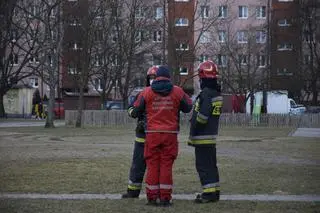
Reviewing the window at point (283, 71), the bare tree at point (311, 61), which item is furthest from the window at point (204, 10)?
the window at point (283, 71)

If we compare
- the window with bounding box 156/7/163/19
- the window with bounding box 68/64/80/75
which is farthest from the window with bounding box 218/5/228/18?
the window with bounding box 68/64/80/75

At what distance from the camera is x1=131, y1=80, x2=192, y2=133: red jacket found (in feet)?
31.6

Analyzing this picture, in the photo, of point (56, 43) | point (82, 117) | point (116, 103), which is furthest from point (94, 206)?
point (116, 103)

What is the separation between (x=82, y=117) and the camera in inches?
1692

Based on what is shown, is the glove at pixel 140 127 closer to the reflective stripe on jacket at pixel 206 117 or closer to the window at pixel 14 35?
the reflective stripe on jacket at pixel 206 117

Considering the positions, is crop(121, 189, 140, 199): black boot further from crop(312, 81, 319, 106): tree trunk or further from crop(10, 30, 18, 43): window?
crop(312, 81, 319, 106): tree trunk

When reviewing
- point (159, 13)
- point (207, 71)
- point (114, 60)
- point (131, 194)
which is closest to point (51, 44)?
point (114, 60)

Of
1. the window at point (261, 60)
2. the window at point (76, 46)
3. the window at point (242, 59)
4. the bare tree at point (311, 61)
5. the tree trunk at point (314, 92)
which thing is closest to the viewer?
the window at point (76, 46)

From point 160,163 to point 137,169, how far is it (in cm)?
85

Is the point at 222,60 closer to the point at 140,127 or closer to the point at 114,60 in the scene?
the point at 114,60

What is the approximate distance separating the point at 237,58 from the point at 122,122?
22602 millimetres

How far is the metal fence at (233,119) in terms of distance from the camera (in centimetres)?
4253

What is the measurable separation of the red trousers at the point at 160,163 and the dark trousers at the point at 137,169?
0.70 meters

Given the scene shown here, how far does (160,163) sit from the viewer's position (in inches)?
380
